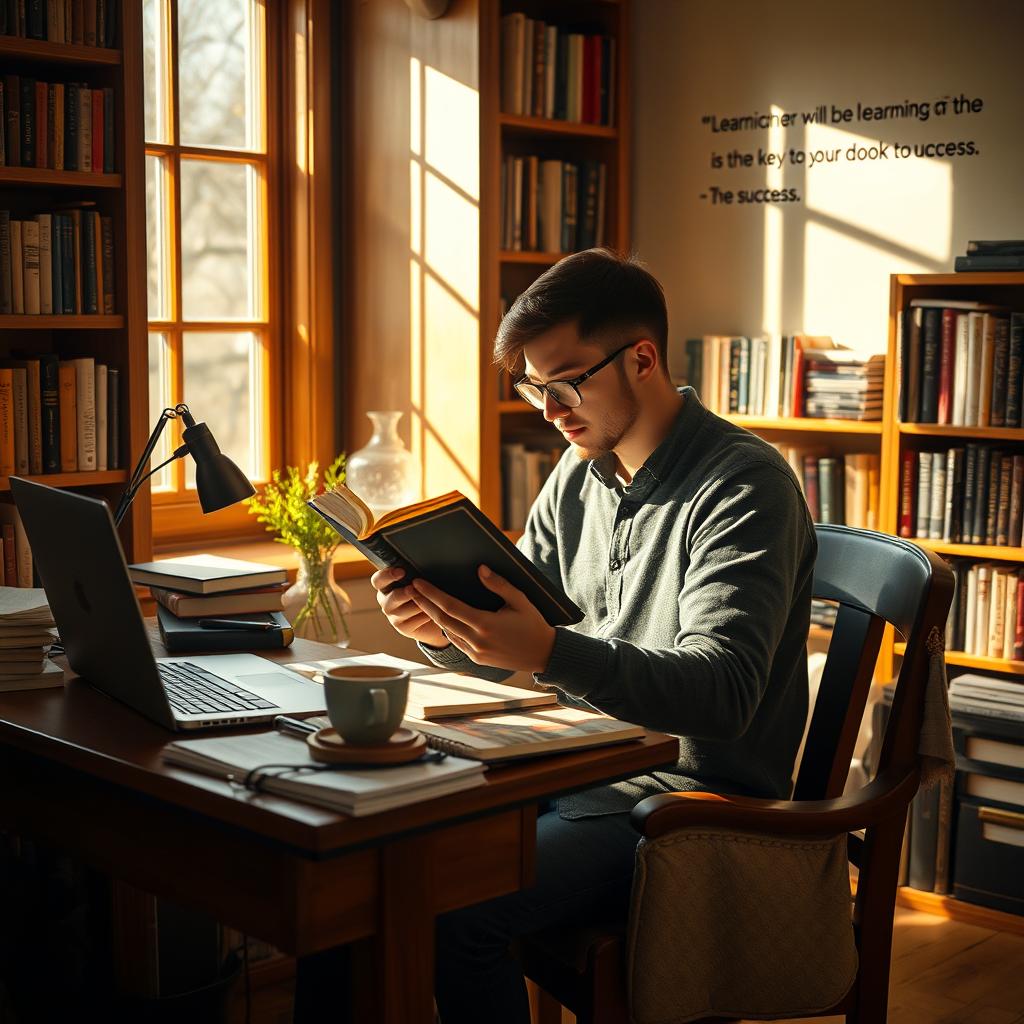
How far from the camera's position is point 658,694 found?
5.66 feet

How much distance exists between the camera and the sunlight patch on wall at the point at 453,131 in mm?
3539

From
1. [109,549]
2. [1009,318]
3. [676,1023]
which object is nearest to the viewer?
[109,549]

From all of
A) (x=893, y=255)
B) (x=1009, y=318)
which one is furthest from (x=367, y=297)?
(x=1009, y=318)

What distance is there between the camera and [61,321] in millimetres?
2867

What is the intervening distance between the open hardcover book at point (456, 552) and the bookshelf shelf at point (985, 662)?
1.64m

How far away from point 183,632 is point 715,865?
87cm

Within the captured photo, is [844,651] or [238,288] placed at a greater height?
[238,288]

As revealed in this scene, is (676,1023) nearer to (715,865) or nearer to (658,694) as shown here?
(715,865)

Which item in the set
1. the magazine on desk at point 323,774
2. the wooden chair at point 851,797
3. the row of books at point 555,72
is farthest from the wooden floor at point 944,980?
the row of books at point 555,72

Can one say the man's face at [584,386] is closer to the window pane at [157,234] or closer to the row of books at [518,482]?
the row of books at [518,482]

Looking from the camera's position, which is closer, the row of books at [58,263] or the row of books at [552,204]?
the row of books at [58,263]

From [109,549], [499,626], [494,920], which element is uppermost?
[109,549]

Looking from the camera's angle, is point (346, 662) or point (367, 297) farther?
point (367, 297)

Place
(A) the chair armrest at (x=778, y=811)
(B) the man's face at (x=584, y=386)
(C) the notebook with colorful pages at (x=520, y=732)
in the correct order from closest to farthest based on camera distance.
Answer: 1. (C) the notebook with colorful pages at (x=520, y=732)
2. (A) the chair armrest at (x=778, y=811)
3. (B) the man's face at (x=584, y=386)
